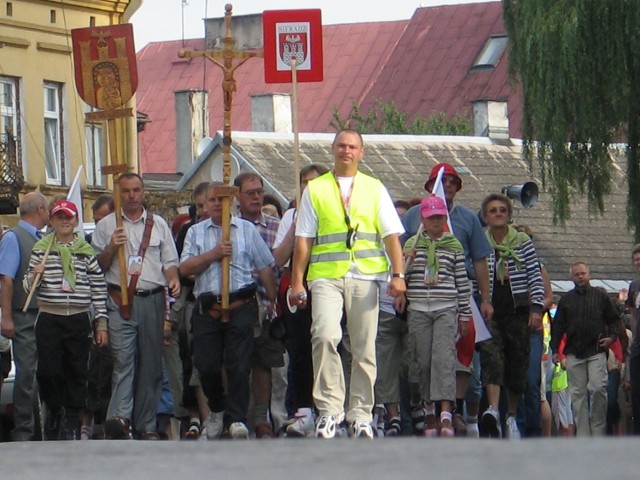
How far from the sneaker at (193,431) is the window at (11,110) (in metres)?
21.4

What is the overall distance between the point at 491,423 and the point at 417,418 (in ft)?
2.87

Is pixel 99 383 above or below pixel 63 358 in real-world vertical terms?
below

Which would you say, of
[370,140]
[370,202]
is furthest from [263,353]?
[370,140]

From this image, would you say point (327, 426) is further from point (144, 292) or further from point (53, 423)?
point (53, 423)

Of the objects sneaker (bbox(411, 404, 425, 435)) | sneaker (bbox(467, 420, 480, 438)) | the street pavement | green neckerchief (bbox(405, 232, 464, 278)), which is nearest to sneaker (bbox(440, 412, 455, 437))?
sneaker (bbox(467, 420, 480, 438))

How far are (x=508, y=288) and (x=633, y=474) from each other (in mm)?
9019

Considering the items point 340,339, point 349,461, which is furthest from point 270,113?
point 349,461

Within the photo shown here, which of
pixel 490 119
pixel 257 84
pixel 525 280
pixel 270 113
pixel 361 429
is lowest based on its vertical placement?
pixel 361 429

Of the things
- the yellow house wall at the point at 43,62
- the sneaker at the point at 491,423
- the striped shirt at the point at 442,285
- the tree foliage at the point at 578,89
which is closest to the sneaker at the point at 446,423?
the striped shirt at the point at 442,285

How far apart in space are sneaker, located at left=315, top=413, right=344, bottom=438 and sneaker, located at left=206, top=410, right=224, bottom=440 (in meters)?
1.72

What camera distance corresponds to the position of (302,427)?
15.7 m

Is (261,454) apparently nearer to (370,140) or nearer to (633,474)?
(633,474)

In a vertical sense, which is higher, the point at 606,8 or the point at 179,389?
A: the point at 606,8

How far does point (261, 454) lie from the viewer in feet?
33.0
